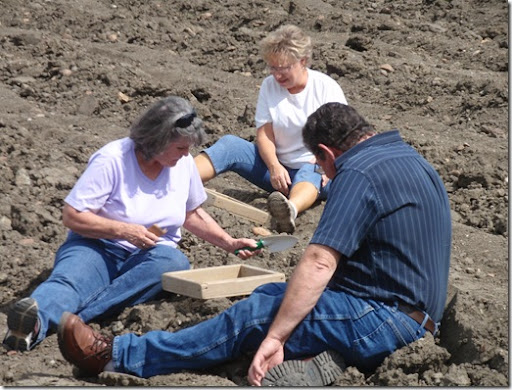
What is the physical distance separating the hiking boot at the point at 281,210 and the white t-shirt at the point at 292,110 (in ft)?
1.63

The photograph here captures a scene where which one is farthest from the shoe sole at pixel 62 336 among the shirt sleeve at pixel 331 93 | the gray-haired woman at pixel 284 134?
the shirt sleeve at pixel 331 93

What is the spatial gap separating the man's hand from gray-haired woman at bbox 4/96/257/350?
1.17 meters

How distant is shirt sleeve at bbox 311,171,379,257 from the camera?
453cm

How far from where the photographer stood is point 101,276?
561cm

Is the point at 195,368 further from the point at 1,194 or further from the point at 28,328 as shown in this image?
the point at 1,194

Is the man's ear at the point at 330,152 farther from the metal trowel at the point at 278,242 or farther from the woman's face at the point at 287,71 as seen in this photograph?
the woman's face at the point at 287,71

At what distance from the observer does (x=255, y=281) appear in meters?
5.66

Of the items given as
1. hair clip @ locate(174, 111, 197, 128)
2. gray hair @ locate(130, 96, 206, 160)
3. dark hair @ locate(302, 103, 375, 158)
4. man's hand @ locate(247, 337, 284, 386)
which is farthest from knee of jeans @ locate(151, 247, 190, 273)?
dark hair @ locate(302, 103, 375, 158)

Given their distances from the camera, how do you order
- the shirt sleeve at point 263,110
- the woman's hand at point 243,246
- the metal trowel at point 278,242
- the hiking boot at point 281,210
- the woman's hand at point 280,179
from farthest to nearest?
1. the shirt sleeve at point 263,110
2. the woman's hand at point 280,179
3. the hiking boot at point 281,210
4. the metal trowel at point 278,242
5. the woman's hand at point 243,246

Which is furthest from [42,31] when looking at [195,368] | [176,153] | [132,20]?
[195,368]

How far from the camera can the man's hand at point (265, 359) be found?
459 centimetres

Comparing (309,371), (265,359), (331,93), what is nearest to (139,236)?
(265,359)

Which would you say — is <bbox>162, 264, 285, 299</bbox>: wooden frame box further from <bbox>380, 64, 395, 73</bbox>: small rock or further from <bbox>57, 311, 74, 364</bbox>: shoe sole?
<bbox>380, 64, 395, 73</bbox>: small rock

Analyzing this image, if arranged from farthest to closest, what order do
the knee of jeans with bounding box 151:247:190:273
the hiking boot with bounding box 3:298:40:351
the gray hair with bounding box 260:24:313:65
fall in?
the gray hair with bounding box 260:24:313:65 < the knee of jeans with bounding box 151:247:190:273 < the hiking boot with bounding box 3:298:40:351
